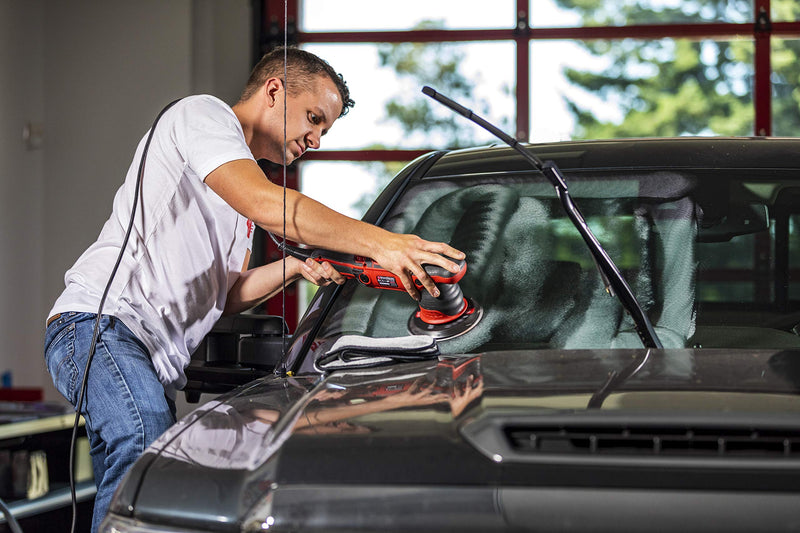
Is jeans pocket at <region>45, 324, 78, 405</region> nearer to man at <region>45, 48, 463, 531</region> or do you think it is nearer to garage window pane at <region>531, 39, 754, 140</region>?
man at <region>45, 48, 463, 531</region>

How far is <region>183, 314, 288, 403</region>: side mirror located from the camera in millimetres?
1671

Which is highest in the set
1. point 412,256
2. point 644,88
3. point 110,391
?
point 644,88

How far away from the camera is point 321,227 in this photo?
1598mm

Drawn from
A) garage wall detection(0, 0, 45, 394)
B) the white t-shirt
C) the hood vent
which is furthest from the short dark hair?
garage wall detection(0, 0, 45, 394)

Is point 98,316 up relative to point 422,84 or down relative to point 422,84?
down

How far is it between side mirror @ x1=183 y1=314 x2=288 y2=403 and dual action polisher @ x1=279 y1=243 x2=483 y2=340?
0.51ft

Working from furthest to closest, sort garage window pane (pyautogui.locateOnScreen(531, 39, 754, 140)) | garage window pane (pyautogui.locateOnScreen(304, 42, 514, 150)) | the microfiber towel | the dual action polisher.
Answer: garage window pane (pyautogui.locateOnScreen(304, 42, 514, 150))
garage window pane (pyautogui.locateOnScreen(531, 39, 754, 140))
the dual action polisher
the microfiber towel

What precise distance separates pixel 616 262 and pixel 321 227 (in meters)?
0.51

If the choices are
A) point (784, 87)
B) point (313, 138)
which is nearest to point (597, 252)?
point (313, 138)

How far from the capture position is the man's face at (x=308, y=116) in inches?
75.2

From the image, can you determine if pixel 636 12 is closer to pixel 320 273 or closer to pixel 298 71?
pixel 298 71

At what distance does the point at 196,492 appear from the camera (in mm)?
959

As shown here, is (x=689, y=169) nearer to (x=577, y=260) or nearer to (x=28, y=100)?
(x=577, y=260)

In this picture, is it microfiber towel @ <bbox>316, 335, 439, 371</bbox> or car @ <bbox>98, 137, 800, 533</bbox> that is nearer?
car @ <bbox>98, 137, 800, 533</bbox>
